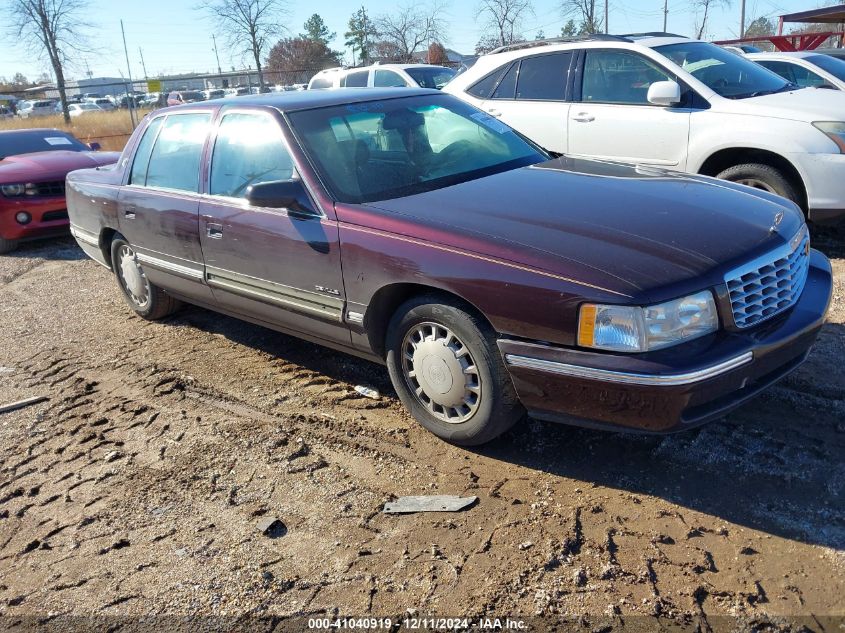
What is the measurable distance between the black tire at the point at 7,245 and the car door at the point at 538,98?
6.03 m

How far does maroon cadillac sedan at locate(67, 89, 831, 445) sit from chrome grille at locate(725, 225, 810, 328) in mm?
10

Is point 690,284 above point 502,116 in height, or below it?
below

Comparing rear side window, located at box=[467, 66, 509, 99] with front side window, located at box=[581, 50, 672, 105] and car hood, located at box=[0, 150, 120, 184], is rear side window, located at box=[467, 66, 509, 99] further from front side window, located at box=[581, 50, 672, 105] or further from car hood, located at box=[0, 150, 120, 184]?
car hood, located at box=[0, 150, 120, 184]

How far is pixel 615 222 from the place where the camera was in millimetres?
3221

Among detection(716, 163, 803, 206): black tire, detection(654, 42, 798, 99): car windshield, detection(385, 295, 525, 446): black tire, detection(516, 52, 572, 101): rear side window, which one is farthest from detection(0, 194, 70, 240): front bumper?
detection(716, 163, 803, 206): black tire

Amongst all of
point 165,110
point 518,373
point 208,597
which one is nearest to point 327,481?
point 208,597

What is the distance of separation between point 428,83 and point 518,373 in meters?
10.6

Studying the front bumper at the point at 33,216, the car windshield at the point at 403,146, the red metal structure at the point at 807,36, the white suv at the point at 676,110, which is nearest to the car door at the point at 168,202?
the car windshield at the point at 403,146

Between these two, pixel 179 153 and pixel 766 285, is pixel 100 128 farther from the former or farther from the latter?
pixel 766 285

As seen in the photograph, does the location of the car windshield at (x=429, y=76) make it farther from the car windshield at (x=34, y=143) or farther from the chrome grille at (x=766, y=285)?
the chrome grille at (x=766, y=285)

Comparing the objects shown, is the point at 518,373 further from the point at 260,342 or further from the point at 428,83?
the point at 428,83

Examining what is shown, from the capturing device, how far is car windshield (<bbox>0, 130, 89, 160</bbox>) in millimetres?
10016

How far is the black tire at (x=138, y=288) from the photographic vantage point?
18.6 ft

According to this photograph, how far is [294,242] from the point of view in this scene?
154 inches
